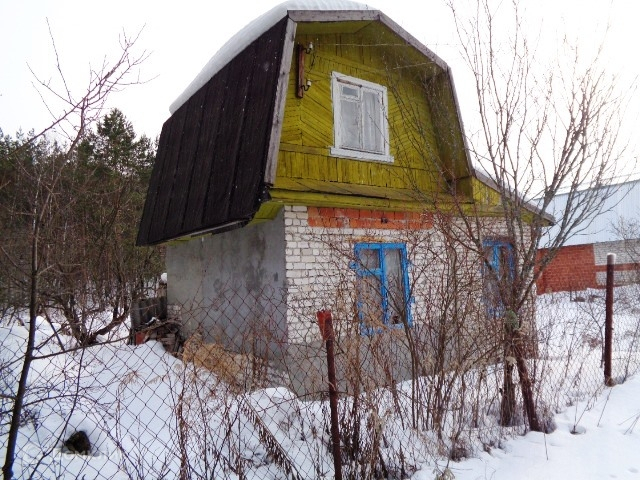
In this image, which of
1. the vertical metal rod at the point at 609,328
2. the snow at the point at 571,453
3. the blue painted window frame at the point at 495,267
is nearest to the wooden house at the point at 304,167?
the blue painted window frame at the point at 495,267

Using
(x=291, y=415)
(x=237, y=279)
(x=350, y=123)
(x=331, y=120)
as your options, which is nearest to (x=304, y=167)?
(x=331, y=120)

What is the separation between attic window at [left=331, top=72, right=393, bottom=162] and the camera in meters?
7.11

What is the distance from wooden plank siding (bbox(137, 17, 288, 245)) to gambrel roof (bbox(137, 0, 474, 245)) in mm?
18

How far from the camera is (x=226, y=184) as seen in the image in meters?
6.61

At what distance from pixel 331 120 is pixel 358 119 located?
0.62 metres

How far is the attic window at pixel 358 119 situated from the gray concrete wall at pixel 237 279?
6.40 ft

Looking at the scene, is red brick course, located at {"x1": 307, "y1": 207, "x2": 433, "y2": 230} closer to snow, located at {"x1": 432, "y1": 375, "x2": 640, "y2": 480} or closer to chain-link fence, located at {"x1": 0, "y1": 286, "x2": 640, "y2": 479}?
chain-link fence, located at {"x1": 0, "y1": 286, "x2": 640, "y2": 479}

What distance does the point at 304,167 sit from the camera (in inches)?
259

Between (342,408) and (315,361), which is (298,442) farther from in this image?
(315,361)

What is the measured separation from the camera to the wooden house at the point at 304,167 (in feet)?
19.3

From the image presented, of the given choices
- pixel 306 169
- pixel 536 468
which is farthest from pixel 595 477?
pixel 306 169

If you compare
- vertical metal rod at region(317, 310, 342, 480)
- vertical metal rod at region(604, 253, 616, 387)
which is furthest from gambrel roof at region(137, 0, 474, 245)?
vertical metal rod at region(317, 310, 342, 480)

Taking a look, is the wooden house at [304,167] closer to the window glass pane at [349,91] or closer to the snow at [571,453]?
the window glass pane at [349,91]

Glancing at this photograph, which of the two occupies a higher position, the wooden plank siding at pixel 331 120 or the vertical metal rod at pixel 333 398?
the wooden plank siding at pixel 331 120
